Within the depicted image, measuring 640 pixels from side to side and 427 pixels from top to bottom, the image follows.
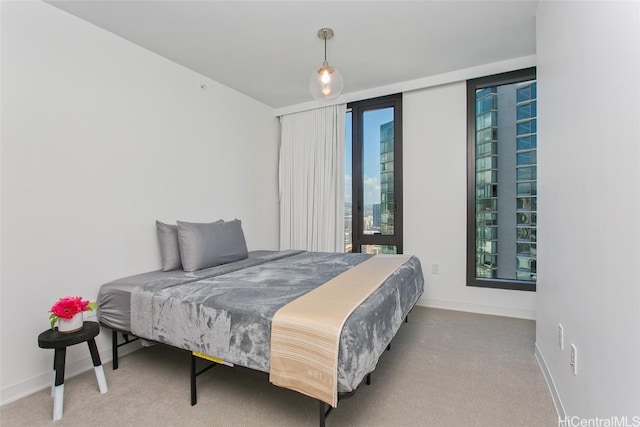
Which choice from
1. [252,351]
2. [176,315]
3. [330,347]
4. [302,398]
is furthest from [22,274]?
[330,347]

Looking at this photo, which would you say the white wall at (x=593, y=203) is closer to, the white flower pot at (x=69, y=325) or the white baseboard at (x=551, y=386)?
the white baseboard at (x=551, y=386)

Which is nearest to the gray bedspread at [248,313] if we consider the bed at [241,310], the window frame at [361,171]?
the bed at [241,310]

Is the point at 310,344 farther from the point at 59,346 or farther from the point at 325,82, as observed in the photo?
the point at 325,82

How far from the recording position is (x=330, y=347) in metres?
1.28

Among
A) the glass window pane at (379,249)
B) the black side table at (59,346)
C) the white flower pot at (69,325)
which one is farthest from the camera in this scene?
the glass window pane at (379,249)

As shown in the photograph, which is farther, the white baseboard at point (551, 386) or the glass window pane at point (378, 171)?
the glass window pane at point (378, 171)

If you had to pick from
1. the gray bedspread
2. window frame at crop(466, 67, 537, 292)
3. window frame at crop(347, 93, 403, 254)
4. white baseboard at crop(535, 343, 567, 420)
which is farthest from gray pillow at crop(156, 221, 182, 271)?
window frame at crop(466, 67, 537, 292)

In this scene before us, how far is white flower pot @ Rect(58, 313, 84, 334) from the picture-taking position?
71.2 inches

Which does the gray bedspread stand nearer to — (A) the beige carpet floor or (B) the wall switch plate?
(A) the beige carpet floor

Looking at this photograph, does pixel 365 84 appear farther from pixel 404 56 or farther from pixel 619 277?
pixel 619 277

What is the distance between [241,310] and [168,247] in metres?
1.48

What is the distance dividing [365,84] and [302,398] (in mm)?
3337

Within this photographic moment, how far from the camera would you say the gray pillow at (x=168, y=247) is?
2.69 meters
